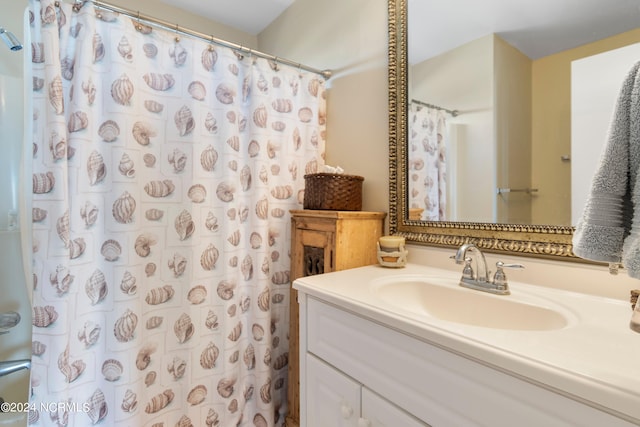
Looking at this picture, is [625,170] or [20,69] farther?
[20,69]

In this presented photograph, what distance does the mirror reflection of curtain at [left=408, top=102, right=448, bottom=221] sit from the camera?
112 centimetres

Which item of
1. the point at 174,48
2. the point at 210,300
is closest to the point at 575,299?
the point at 210,300

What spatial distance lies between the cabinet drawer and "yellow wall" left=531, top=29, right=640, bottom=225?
0.56 m

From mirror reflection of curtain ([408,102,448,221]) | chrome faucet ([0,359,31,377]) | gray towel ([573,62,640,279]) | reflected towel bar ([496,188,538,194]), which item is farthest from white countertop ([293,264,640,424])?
chrome faucet ([0,359,31,377])

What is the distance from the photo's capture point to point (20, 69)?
1.41 metres

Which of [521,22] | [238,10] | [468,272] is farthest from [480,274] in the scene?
[238,10]

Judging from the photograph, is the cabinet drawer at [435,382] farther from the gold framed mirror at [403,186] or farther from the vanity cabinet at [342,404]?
the gold framed mirror at [403,186]

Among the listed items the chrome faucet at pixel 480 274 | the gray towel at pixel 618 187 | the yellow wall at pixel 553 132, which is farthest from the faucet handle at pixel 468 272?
the gray towel at pixel 618 187

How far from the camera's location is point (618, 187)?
0.38m

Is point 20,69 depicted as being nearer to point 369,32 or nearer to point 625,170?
point 369,32

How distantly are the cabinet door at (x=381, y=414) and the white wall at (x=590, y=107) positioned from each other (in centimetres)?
69

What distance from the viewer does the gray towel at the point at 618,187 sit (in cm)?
38

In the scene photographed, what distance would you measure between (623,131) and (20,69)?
7.31 ft

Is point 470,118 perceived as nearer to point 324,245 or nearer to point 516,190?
point 516,190
